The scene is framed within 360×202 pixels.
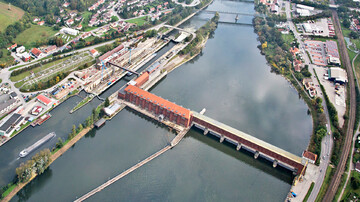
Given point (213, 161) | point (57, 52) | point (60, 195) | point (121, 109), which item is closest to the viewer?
point (60, 195)

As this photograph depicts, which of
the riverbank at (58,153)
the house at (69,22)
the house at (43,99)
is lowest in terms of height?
the riverbank at (58,153)

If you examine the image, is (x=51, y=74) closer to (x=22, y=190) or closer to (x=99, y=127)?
(x=99, y=127)

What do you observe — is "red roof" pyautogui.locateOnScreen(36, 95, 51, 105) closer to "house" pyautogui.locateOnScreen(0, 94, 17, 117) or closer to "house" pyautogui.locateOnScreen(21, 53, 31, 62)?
"house" pyautogui.locateOnScreen(0, 94, 17, 117)

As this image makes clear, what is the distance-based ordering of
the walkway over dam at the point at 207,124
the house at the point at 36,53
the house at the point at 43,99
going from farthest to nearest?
the house at the point at 36,53 → the house at the point at 43,99 → the walkway over dam at the point at 207,124

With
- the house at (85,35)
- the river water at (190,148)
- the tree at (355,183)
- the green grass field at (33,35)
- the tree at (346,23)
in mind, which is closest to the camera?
the river water at (190,148)

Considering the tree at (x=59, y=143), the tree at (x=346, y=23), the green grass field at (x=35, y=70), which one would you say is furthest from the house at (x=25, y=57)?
the tree at (x=346, y=23)

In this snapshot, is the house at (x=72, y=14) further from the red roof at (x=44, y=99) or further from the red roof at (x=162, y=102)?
the red roof at (x=162, y=102)

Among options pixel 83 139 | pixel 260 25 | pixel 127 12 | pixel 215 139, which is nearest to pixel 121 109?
pixel 83 139
